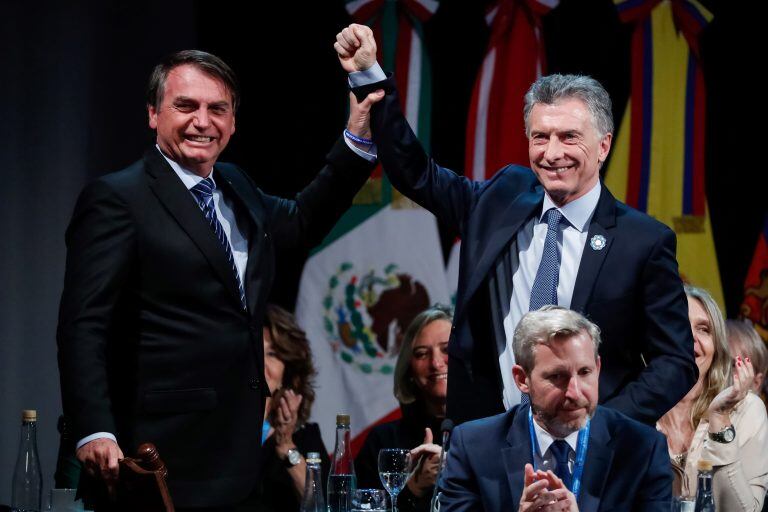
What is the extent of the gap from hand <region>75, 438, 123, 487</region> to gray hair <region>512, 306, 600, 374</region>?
2.86ft

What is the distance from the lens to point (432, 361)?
427 centimetres

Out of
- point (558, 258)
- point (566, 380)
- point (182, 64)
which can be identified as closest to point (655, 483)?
point (566, 380)

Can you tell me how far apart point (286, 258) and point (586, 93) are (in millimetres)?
2811

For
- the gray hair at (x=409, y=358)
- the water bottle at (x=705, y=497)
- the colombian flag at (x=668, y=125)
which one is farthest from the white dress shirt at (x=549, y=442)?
the colombian flag at (x=668, y=125)

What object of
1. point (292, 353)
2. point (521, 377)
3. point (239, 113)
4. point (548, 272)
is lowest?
point (292, 353)

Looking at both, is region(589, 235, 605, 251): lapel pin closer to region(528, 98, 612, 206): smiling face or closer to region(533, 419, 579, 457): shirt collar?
region(528, 98, 612, 206): smiling face

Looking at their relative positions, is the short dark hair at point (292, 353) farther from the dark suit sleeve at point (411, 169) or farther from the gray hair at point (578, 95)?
the gray hair at point (578, 95)

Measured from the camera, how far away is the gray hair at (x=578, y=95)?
2.85 metres

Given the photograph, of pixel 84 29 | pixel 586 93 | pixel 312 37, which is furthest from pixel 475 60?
pixel 586 93

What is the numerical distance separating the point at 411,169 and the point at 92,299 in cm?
81

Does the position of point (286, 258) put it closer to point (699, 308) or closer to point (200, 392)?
point (699, 308)

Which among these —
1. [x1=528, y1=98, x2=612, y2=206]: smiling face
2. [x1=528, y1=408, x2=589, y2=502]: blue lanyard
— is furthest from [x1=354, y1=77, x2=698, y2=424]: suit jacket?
[x1=528, y1=408, x2=589, y2=502]: blue lanyard

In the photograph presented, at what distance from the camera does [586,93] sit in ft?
9.38

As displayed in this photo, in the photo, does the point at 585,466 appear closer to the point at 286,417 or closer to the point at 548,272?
the point at 548,272
